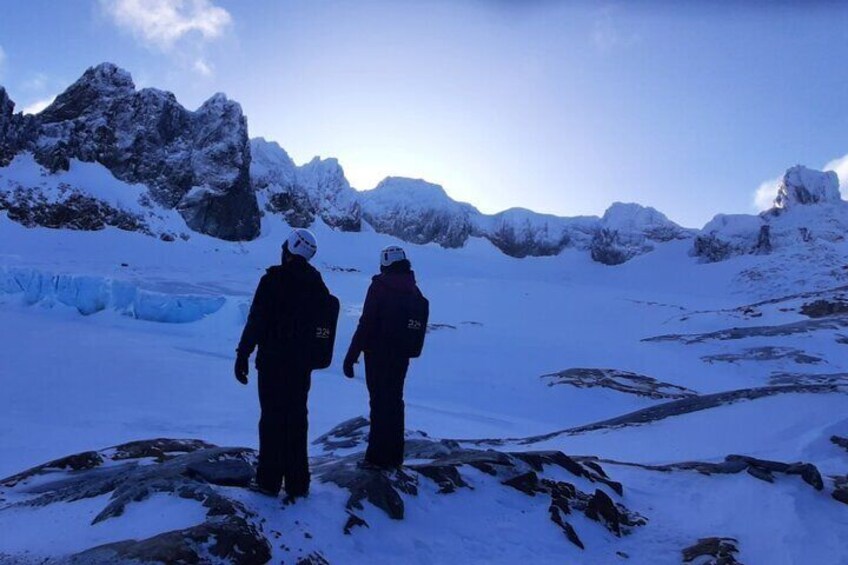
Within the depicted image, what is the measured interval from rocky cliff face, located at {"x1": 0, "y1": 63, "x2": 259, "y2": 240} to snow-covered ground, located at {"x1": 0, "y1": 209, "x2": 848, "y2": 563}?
968 inches

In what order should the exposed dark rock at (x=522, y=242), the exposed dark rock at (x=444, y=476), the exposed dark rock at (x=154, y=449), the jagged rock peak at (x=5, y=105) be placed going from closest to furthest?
the exposed dark rock at (x=444, y=476)
the exposed dark rock at (x=154, y=449)
the jagged rock peak at (x=5, y=105)
the exposed dark rock at (x=522, y=242)

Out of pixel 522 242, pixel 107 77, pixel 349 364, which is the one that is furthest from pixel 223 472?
pixel 522 242

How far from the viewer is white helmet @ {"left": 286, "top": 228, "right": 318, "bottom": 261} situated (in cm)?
492

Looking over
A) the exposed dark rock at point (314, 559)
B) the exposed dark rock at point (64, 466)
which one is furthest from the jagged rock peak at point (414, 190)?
the exposed dark rock at point (314, 559)

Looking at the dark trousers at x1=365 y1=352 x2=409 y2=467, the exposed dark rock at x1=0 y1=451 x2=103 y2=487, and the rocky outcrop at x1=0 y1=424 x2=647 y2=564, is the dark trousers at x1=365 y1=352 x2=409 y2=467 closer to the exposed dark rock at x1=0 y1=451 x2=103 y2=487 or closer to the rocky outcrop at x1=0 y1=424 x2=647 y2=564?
the rocky outcrop at x1=0 y1=424 x2=647 y2=564

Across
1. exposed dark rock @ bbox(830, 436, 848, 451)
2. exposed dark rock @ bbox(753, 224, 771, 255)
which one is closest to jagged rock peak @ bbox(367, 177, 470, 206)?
exposed dark rock @ bbox(753, 224, 771, 255)

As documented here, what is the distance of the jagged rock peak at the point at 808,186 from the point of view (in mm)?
116812

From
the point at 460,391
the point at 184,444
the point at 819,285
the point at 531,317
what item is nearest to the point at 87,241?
the point at 531,317

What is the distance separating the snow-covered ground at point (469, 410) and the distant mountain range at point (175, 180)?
16.5 m

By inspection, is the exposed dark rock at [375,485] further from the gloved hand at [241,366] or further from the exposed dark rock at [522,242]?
the exposed dark rock at [522,242]

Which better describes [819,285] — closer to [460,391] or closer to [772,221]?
[772,221]

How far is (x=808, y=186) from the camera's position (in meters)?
118

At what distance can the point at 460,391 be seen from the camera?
18.9m

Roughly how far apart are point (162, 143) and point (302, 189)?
26958 millimetres
